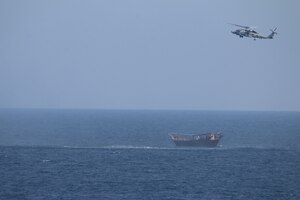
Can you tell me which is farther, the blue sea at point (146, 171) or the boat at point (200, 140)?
the boat at point (200, 140)

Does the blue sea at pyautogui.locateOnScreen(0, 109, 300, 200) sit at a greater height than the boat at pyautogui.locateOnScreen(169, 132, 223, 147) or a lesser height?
lesser

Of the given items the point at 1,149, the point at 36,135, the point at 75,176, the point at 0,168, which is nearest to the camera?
the point at 75,176


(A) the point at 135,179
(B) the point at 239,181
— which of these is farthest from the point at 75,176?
(B) the point at 239,181

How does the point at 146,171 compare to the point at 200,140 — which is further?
the point at 200,140

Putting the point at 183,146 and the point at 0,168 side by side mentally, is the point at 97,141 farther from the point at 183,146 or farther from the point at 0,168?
the point at 0,168

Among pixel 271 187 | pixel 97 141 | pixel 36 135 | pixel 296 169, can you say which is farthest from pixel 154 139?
pixel 271 187

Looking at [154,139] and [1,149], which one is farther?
[154,139]

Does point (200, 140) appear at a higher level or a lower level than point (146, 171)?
higher

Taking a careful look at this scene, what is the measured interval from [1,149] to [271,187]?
225 feet

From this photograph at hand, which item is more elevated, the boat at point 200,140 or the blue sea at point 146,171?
the boat at point 200,140

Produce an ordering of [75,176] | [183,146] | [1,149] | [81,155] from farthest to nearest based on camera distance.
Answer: [183,146]
[1,149]
[81,155]
[75,176]

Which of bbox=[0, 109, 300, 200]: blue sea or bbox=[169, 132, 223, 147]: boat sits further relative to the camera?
bbox=[169, 132, 223, 147]: boat

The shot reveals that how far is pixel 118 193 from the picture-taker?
88.6 metres

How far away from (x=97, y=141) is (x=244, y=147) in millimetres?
39152
